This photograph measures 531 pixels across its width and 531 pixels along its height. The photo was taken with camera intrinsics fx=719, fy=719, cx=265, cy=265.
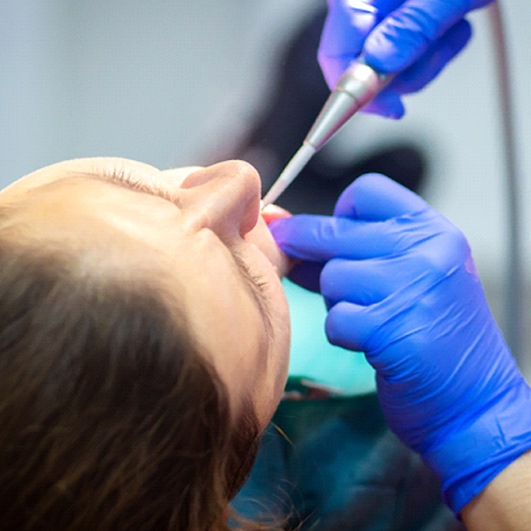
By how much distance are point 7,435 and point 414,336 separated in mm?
447

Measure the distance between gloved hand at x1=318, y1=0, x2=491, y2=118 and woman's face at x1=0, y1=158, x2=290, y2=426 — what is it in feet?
1.13

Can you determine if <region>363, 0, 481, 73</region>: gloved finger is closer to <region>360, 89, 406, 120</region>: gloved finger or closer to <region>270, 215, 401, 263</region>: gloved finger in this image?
<region>360, 89, 406, 120</region>: gloved finger

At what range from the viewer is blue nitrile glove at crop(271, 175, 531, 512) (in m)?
0.81

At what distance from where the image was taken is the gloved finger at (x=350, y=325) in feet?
2.65

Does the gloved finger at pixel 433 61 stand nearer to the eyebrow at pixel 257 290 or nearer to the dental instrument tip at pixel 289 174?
the dental instrument tip at pixel 289 174

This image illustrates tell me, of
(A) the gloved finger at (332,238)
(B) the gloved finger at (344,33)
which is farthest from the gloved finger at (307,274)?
(B) the gloved finger at (344,33)

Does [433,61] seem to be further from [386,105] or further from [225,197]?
[225,197]

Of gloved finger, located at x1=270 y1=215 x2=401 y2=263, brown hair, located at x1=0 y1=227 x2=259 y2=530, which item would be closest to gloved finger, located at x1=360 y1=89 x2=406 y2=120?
gloved finger, located at x1=270 y1=215 x2=401 y2=263

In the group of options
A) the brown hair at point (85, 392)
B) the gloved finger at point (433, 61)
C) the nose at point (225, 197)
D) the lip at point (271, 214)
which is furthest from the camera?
the gloved finger at point (433, 61)

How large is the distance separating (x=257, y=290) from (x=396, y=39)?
44 centimetres

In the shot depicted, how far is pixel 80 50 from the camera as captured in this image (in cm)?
167

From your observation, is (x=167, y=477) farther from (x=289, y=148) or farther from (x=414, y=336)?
(x=289, y=148)

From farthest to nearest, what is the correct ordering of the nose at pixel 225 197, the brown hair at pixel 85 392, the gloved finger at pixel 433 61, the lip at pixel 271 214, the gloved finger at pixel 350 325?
the gloved finger at pixel 433 61 < the lip at pixel 271 214 < the gloved finger at pixel 350 325 < the nose at pixel 225 197 < the brown hair at pixel 85 392

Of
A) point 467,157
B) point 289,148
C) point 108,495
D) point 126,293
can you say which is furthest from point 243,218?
point 467,157
